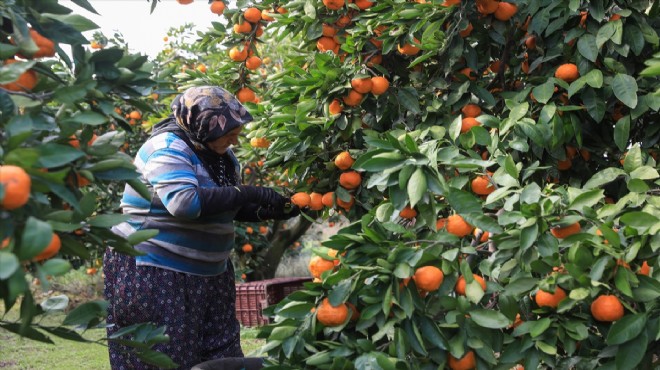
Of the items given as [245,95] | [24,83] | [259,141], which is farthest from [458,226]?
[245,95]

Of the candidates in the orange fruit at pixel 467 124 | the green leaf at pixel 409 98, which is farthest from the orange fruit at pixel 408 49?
the orange fruit at pixel 467 124

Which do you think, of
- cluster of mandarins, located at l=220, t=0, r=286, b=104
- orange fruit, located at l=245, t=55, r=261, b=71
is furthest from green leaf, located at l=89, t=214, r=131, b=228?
orange fruit, located at l=245, t=55, r=261, b=71

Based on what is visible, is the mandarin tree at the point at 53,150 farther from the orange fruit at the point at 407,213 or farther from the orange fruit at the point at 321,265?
the orange fruit at the point at 407,213

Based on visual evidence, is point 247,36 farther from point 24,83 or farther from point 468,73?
point 24,83

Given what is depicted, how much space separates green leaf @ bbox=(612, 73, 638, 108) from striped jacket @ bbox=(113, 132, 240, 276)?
4.56 feet

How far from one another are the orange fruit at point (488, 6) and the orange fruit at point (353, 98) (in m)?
0.54

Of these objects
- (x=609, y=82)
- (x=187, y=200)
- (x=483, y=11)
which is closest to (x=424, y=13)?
(x=483, y=11)

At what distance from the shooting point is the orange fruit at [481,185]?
2.38 meters

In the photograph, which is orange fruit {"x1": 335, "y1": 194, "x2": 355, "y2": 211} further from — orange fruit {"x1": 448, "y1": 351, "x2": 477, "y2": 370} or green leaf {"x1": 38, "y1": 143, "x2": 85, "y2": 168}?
green leaf {"x1": 38, "y1": 143, "x2": 85, "y2": 168}

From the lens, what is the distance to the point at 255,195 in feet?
9.36

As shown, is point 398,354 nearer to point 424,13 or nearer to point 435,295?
point 435,295

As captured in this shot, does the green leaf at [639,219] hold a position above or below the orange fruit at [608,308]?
above

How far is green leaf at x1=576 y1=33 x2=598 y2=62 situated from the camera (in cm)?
268

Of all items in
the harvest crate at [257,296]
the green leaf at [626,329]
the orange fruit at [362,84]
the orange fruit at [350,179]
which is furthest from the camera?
the harvest crate at [257,296]
